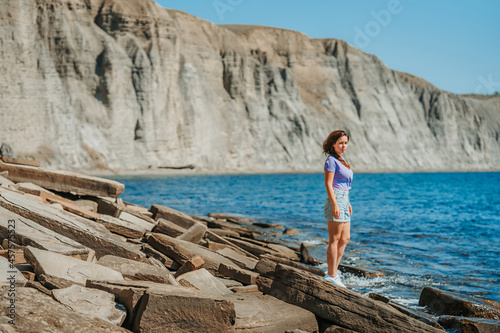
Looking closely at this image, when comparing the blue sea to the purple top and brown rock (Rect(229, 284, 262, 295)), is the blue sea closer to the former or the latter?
the purple top

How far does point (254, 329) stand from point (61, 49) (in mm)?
49321

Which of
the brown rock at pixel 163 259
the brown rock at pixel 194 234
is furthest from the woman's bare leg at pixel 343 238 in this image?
the brown rock at pixel 194 234

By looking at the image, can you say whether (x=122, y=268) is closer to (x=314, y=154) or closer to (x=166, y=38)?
(x=166, y=38)

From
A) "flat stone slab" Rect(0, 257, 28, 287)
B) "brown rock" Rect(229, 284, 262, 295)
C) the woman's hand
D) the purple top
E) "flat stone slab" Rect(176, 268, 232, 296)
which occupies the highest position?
the purple top

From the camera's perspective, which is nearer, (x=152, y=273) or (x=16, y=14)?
(x=152, y=273)

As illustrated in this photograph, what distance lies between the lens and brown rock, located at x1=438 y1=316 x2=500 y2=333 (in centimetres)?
587

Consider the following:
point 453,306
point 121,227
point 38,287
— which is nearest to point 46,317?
point 38,287

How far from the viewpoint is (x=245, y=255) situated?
917 cm

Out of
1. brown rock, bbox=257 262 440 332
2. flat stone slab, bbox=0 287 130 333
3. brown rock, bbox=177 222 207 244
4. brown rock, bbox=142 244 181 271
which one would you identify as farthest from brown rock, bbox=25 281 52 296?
brown rock, bbox=177 222 207 244

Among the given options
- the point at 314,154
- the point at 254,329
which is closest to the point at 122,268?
the point at 254,329

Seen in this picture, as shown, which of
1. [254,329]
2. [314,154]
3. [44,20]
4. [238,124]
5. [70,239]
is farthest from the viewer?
[314,154]

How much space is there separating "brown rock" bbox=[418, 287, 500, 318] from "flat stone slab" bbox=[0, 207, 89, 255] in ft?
15.9

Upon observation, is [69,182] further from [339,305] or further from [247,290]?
[339,305]

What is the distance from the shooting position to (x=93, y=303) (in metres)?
4.38
